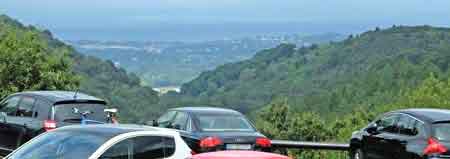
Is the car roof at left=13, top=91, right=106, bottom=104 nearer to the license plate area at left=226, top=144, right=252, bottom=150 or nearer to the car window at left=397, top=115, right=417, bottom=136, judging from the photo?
A: the license plate area at left=226, top=144, right=252, bottom=150

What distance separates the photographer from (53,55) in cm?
3375

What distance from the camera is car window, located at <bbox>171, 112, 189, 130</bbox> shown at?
16375mm

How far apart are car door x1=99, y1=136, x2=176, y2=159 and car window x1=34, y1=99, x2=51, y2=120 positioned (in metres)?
5.81

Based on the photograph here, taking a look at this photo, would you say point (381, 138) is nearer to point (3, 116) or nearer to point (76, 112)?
point (76, 112)

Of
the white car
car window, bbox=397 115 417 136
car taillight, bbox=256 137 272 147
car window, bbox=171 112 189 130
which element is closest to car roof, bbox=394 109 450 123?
car window, bbox=397 115 417 136

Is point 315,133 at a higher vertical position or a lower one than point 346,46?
lower

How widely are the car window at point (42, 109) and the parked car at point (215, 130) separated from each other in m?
2.06

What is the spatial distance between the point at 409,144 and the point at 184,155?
542 centimetres

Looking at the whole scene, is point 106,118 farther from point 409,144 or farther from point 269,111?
point 269,111

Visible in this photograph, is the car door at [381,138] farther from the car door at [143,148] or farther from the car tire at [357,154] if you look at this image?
the car door at [143,148]

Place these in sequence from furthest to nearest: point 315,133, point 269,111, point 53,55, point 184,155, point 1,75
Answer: point 269,111
point 315,133
point 53,55
point 1,75
point 184,155

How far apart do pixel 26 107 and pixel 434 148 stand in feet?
24.6

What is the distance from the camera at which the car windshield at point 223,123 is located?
16.1 m

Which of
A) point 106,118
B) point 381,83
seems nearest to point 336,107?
point 381,83
